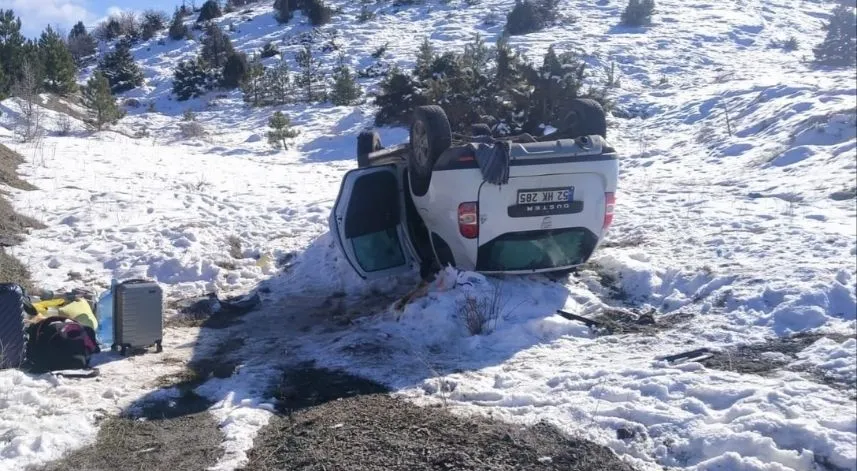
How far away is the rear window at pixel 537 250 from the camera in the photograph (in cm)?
693

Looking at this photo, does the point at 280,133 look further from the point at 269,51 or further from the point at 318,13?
the point at 318,13

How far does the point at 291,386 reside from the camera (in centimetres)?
561

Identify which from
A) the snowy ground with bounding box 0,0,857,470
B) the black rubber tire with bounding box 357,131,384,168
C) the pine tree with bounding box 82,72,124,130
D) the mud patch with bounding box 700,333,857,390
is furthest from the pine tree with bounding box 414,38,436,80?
the mud patch with bounding box 700,333,857,390

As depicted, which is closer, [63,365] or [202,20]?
[63,365]

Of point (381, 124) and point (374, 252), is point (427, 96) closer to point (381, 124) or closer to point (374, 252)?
point (381, 124)

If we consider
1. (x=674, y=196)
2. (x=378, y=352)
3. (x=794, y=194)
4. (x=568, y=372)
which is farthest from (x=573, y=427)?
(x=674, y=196)

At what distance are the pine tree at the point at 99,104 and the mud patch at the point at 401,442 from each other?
63.5ft

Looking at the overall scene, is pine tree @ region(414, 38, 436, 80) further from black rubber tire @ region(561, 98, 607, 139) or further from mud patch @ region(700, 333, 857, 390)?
mud patch @ region(700, 333, 857, 390)

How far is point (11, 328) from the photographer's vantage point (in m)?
5.76

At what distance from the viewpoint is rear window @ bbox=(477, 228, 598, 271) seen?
22.7 feet

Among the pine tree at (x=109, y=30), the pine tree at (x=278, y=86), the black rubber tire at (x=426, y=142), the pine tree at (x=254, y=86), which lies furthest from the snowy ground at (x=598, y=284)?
the pine tree at (x=109, y=30)

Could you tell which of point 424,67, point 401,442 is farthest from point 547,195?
point 424,67

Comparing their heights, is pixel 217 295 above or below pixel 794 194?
below

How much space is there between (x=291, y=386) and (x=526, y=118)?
11.9 m
